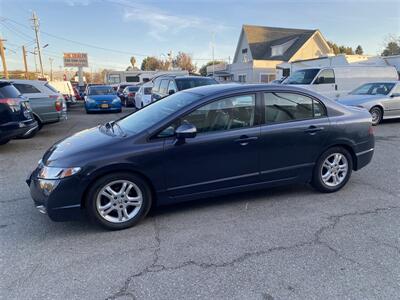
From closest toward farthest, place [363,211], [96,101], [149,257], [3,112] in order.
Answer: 1. [149,257]
2. [363,211]
3. [3,112]
4. [96,101]

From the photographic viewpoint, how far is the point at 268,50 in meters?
38.9

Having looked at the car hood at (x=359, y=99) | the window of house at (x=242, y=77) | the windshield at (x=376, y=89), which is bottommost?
the car hood at (x=359, y=99)

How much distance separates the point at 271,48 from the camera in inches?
1519

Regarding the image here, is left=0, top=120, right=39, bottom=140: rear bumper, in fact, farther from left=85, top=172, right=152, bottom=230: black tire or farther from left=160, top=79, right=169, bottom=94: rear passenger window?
left=85, top=172, right=152, bottom=230: black tire

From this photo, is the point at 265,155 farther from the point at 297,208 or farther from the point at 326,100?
the point at 326,100

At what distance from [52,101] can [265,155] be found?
8190 mm

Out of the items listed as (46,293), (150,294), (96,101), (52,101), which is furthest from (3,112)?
(96,101)

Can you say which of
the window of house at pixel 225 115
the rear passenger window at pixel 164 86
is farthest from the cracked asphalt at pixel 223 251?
the rear passenger window at pixel 164 86

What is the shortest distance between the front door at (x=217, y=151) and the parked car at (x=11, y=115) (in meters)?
5.10

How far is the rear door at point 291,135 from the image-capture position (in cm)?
402

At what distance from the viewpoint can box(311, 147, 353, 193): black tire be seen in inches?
171

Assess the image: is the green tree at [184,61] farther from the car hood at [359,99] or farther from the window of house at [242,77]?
the car hood at [359,99]

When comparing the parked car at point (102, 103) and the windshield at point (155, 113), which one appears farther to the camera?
the parked car at point (102, 103)

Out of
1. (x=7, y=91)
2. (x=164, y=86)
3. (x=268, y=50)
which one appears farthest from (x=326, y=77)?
(x=268, y=50)
